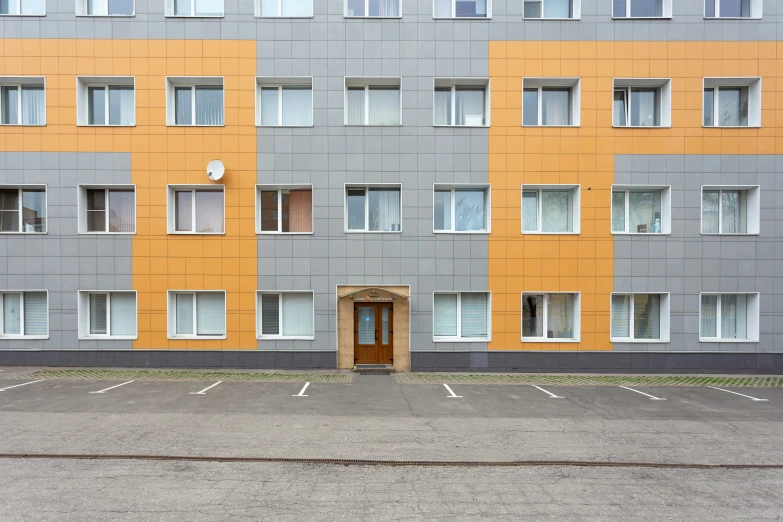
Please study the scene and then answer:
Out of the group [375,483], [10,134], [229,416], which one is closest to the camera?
[375,483]

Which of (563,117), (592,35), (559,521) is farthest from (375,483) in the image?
(592,35)

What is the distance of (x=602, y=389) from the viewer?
11727 mm

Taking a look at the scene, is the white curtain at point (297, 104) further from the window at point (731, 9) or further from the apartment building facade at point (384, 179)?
the window at point (731, 9)

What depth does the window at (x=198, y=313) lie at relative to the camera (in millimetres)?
14195

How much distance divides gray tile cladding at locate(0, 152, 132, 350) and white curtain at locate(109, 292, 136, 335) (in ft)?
1.34

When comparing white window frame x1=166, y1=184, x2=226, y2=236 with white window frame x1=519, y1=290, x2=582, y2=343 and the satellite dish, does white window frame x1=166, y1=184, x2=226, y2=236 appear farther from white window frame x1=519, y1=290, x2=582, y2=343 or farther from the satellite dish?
white window frame x1=519, y1=290, x2=582, y2=343

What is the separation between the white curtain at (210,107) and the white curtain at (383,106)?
5468mm

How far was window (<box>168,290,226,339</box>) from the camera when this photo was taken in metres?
14.2

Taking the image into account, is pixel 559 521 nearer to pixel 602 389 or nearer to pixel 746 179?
pixel 602 389

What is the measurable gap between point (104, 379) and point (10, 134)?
9.43 m

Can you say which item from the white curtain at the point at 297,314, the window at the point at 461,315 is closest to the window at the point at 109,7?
the white curtain at the point at 297,314

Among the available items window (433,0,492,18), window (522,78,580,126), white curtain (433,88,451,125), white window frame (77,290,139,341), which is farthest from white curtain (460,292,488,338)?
white window frame (77,290,139,341)

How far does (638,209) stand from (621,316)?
3.96m

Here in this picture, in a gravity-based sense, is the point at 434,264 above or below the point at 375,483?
above
